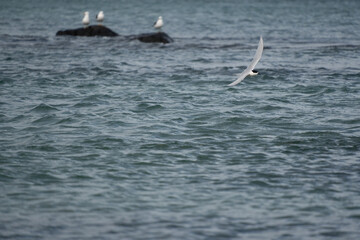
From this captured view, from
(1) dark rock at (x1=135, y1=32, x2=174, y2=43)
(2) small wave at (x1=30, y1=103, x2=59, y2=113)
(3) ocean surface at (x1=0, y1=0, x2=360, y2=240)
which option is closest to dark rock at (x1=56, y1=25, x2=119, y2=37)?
(1) dark rock at (x1=135, y1=32, x2=174, y2=43)

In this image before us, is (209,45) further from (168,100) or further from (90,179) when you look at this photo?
(90,179)

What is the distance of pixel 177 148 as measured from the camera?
12969mm

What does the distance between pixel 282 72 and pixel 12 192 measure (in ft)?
47.7

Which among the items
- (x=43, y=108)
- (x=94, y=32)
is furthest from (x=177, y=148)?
(x=94, y=32)

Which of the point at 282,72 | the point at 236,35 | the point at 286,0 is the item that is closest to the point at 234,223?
the point at 282,72

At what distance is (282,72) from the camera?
23.1 metres

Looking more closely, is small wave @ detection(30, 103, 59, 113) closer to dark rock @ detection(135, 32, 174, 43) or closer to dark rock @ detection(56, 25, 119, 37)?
dark rock @ detection(135, 32, 174, 43)

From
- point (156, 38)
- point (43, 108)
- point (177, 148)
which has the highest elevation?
point (156, 38)

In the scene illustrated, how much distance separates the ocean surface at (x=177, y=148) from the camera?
9.21m

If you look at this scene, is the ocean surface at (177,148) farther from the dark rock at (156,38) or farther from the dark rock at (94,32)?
the dark rock at (94,32)

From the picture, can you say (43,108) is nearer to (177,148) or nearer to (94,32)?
(177,148)

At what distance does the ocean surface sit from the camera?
9.21 m

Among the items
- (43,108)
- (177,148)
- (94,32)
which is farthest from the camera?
(94,32)

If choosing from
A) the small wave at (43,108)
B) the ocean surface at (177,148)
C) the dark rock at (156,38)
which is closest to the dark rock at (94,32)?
the dark rock at (156,38)
